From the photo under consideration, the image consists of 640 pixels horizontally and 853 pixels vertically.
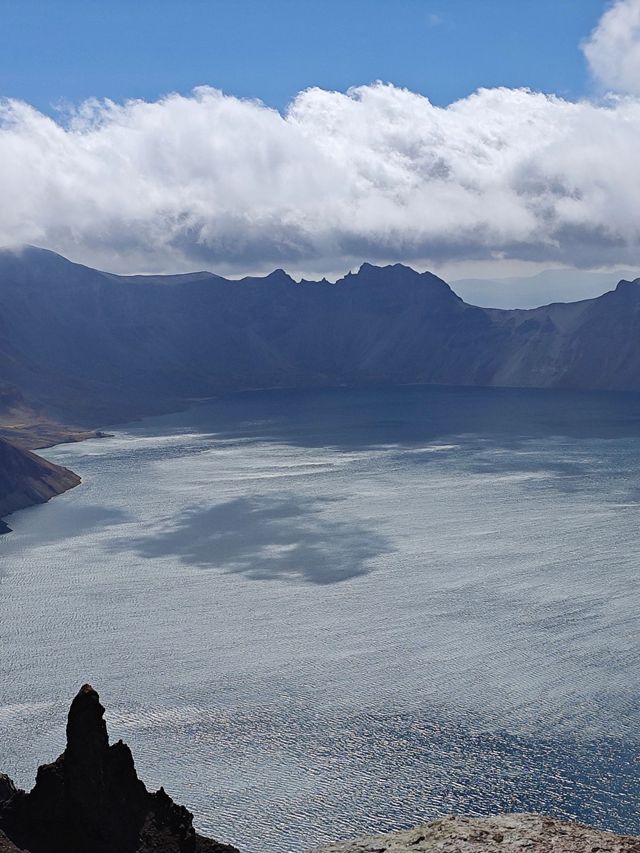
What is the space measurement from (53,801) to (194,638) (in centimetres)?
5000

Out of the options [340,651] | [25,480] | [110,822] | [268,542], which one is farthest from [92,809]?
[25,480]

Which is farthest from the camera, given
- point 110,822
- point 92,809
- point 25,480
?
point 25,480

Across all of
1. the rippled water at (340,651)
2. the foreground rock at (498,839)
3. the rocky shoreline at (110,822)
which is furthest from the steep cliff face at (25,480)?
the foreground rock at (498,839)

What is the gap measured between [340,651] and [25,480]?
91.9 meters

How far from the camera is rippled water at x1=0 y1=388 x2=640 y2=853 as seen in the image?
58.3 meters

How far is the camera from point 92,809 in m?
35.3

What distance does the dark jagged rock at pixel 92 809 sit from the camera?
35062 millimetres

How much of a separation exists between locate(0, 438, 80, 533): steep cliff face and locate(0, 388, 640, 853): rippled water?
255 inches

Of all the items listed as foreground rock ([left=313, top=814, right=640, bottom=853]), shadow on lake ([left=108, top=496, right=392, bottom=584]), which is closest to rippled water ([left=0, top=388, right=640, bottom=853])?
shadow on lake ([left=108, top=496, right=392, bottom=584])

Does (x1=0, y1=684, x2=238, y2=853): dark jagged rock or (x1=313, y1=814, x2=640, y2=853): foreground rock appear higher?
(x1=0, y1=684, x2=238, y2=853): dark jagged rock

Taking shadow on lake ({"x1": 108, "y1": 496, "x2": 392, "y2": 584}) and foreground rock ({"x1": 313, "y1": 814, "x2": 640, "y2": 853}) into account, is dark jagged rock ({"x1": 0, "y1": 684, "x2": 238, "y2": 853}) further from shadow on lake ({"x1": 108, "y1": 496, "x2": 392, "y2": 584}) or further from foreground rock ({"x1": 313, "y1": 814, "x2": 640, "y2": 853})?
shadow on lake ({"x1": 108, "y1": 496, "x2": 392, "y2": 584})

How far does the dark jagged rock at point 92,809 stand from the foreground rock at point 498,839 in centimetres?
625

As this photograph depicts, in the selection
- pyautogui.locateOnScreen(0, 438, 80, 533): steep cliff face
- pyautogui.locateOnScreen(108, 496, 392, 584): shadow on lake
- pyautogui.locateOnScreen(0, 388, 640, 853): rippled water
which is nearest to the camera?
pyautogui.locateOnScreen(0, 388, 640, 853): rippled water

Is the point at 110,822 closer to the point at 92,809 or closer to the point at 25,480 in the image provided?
the point at 92,809
